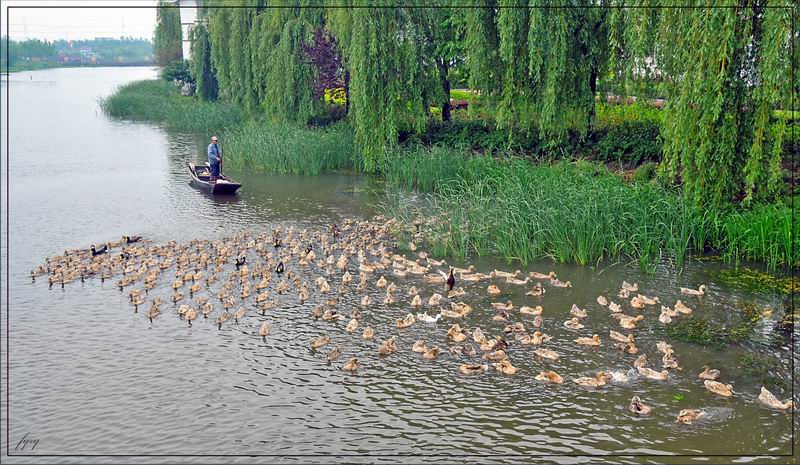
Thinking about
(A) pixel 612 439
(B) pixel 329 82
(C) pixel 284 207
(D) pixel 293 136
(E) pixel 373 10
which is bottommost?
(A) pixel 612 439

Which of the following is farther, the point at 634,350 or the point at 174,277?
the point at 174,277

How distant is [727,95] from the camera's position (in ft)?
41.2

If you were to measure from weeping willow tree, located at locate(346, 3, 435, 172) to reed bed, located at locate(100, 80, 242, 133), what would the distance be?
33.9 feet

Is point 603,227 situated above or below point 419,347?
above

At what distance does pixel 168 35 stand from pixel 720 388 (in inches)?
1939

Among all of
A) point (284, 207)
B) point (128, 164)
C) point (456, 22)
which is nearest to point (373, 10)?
point (456, 22)

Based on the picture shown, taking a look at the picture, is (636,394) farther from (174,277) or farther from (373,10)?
(373,10)

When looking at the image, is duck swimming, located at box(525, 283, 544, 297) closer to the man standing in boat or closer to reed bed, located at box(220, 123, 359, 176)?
the man standing in boat

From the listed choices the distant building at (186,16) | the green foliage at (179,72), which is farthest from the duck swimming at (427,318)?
the distant building at (186,16)

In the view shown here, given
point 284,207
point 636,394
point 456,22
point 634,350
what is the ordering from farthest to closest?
point 456,22 → point 284,207 → point 634,350 → point 636,394

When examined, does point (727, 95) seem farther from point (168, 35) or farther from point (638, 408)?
point (168, 35)

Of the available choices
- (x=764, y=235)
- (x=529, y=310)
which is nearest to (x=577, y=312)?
(x=529, y=310)

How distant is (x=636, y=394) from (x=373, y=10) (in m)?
14.6

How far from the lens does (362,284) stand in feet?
39.0
